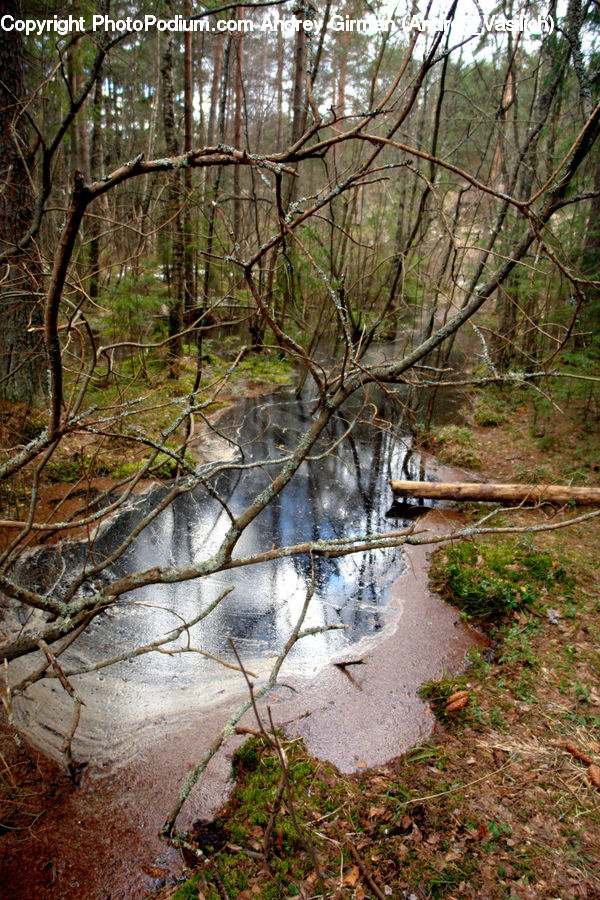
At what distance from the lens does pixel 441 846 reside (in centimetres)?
257

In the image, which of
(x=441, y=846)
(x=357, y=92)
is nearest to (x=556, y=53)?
(x=441, y=846)

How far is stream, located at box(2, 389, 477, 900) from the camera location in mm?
2912

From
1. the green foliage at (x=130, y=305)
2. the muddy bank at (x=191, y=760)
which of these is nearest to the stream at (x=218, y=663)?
the muddy bank at (x=191, y=760)

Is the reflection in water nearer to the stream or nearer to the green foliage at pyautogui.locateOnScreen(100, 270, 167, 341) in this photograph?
the stream

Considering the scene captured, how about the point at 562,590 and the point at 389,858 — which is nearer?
the point at 389,858

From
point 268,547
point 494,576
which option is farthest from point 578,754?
point 268,547

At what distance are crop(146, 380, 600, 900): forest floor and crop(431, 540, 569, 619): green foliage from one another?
0.03 meters

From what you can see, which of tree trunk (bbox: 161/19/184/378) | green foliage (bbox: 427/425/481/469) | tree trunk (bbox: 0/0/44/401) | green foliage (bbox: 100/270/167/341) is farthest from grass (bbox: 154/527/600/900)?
tree trunk (bbox: 161/19/184/378)

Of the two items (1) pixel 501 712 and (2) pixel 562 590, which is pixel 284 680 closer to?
(1) pixel 501 712

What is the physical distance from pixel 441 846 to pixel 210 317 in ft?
40.0

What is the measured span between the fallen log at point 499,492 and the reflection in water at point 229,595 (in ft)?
1.63

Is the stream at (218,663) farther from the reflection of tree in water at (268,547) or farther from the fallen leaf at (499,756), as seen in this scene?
the fallen leaf at (499,756)

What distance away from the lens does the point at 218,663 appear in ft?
13.7

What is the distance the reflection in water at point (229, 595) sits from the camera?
3.68 m
